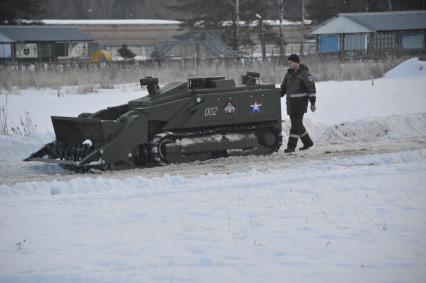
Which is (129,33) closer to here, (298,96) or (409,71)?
(409,71)

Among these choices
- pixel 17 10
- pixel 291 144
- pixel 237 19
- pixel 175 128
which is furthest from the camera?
pixel 17 10

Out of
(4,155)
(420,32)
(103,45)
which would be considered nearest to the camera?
(4,155)

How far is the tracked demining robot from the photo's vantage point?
1238 cm

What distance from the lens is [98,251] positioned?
7254 mm

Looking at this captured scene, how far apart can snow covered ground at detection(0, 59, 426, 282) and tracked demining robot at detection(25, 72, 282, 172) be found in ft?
0.99

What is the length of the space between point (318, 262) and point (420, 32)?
56.7 metres

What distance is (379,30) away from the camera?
58781mm

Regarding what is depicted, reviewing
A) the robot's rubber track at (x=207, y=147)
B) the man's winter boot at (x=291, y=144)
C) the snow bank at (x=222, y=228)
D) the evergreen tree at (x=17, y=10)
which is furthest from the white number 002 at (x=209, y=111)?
the evergreen tree at (x=17, y=10)

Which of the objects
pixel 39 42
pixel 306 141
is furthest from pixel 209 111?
pixel 39 42

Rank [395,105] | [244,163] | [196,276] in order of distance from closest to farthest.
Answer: [196,276] < [244,163] < [395,105]

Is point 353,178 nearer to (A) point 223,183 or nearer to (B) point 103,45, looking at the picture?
(A) point 223,183

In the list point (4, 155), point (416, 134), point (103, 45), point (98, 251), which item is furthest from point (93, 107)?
point (103, 45)

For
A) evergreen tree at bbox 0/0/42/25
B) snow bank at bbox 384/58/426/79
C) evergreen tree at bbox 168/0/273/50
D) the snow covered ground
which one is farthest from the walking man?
evergreen tree at bbox 0/0/42/25

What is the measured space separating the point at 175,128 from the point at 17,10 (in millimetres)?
58364
